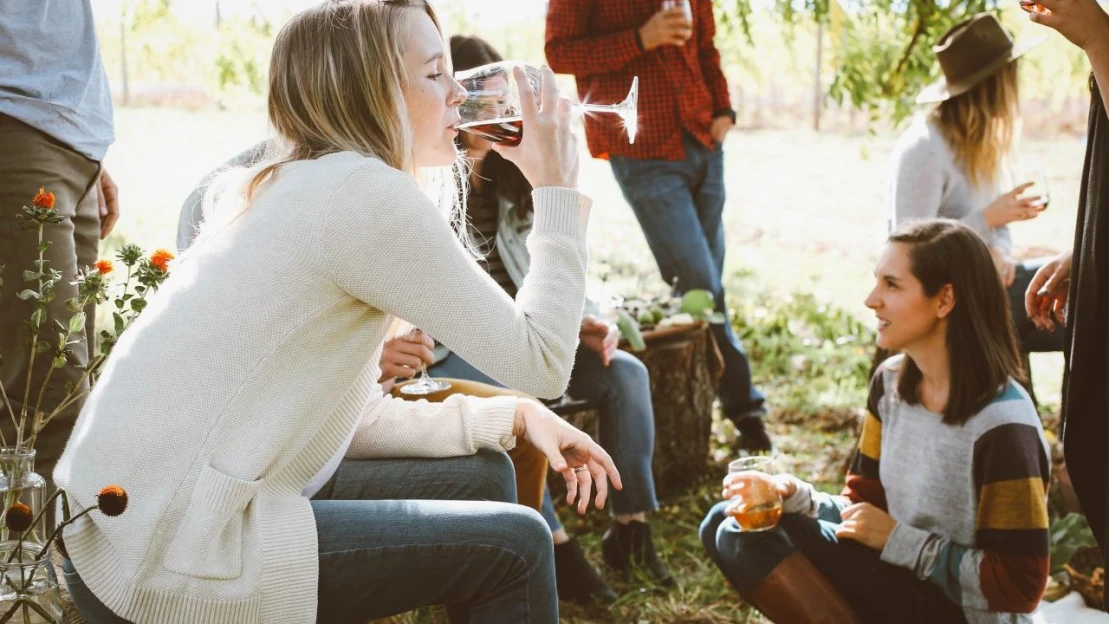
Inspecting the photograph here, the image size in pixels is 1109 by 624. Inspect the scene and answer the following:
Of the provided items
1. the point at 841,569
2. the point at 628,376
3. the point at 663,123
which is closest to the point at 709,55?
the point at 663,123

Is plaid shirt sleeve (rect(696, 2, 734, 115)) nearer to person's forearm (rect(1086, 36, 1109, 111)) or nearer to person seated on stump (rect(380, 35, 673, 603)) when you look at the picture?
person seated on stump (rect(380, 35, 673, 603))

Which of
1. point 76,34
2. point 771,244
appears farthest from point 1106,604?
point 771,244

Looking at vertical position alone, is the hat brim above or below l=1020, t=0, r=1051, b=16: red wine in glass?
below

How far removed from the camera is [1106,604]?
1768 mm

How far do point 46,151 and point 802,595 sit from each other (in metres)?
1.76

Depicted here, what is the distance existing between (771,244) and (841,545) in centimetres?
523

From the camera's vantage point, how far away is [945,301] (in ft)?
7.58

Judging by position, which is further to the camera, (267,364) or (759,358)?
(759,358)

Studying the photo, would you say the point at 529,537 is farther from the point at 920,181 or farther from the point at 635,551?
the point at 920,181

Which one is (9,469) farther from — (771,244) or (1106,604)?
(771,244)

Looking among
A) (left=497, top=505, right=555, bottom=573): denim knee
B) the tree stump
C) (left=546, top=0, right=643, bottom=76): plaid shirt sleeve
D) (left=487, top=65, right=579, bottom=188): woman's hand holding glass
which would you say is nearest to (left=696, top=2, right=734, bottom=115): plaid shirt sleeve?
(left=546, top=0, right=643, bottom=76): plaid shirt sleeve

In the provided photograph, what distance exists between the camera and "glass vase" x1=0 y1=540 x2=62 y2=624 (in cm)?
143

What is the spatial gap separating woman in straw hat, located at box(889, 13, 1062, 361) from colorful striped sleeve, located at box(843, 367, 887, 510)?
1.13 m

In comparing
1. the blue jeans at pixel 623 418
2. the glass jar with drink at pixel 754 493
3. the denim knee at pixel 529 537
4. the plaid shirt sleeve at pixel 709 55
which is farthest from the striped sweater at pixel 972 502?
the plaid shirt sleeve at pixel 709 55
